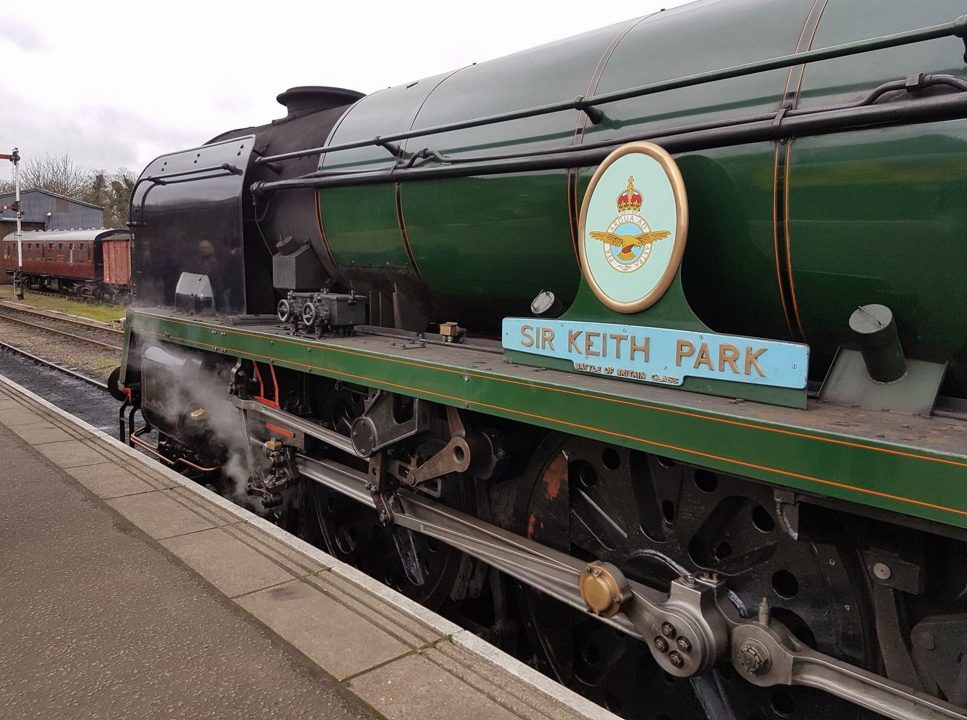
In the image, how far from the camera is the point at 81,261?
30250 millimetres

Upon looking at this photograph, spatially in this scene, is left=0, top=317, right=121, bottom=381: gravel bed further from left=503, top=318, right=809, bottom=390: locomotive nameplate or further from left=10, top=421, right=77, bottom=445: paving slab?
left=503, top=318, right=809, bottom=390: locomotive nameplate

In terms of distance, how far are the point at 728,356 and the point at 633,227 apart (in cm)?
58

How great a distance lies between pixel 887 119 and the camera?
198 centimetres

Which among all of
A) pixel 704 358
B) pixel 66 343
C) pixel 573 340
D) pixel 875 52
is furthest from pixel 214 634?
→ pixel 66 343

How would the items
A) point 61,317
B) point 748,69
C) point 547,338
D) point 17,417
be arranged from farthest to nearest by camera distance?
point 61,317, point 17,417, point 547,338, point 748,69

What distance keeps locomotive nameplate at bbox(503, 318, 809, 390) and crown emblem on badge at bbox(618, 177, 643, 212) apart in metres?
0.43

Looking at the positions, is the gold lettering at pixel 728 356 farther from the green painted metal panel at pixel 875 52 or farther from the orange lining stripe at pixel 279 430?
the orange lining stripe at pixel 279 430

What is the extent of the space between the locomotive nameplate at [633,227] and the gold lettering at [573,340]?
0.60 feet

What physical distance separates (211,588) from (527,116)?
2685 millimetres

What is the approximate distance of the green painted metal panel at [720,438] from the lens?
5.68 feet

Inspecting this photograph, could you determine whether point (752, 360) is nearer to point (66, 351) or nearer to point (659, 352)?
point (659, 352)

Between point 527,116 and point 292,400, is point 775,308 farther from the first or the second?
point 292,400

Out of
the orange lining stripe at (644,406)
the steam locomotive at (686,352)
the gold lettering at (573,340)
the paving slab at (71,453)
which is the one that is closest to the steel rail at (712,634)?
the steam locomotive at (686,352)

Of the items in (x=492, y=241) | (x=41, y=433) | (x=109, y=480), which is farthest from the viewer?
(x=41, y=433)
